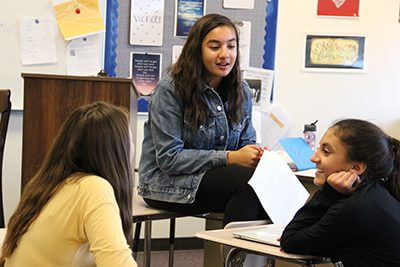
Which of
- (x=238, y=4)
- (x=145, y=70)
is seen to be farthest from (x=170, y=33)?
(x=238, y=4)

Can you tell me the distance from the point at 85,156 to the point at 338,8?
2.64 meters

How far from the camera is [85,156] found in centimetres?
129

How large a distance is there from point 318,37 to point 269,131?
25.4 inches

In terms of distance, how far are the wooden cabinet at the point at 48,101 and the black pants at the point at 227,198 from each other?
551mm

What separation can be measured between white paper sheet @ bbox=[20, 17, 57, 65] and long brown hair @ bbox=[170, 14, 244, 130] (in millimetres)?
1315

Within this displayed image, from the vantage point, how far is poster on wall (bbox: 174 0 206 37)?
337 cm

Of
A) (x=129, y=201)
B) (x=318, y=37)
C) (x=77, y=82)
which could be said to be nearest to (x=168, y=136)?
(x=77, y=82)

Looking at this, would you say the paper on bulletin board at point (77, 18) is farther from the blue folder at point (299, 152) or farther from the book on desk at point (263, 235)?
the book on desk at point (263, 235)

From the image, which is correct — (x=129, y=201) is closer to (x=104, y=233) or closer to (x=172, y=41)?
(x=104, y=233)

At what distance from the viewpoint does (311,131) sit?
3.31 metres

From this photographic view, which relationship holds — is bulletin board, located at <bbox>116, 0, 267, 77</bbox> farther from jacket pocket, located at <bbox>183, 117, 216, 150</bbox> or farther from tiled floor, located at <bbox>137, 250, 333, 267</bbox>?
jacket pocket, located at <bbox>183, 117, 216, 150</bbox>

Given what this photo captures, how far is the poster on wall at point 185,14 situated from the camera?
3.37 meters

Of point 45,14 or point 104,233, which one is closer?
point 104,233

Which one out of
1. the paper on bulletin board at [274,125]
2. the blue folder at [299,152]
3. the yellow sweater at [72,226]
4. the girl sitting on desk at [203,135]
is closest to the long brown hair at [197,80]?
the girl sitting on desk at [203,135]
